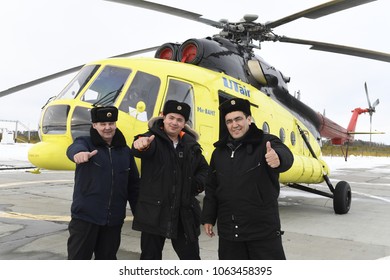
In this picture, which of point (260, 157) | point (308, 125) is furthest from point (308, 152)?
point (260, 157)

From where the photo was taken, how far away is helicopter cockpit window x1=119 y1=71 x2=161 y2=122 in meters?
4.59

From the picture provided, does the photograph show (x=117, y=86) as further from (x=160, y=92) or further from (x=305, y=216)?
(x=305, y=216)

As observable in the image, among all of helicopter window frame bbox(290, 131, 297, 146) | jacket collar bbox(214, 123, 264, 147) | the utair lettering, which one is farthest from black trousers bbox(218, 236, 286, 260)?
helicopter window frame bbox(290, 131, 297, 146)

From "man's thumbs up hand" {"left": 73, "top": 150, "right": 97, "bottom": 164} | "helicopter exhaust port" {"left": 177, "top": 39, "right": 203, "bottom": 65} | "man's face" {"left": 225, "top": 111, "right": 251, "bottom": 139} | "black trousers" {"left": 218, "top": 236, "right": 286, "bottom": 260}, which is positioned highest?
"helicopter exhaust port" {"left": 177, "top": 39, "right": 203, "bottom": 65}

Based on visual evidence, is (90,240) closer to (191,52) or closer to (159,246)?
(159,246)

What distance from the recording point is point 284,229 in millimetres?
5637

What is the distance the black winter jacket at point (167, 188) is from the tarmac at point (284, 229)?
1.26m

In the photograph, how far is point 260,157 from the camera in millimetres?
2568

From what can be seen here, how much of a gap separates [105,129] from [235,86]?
3.67 meters

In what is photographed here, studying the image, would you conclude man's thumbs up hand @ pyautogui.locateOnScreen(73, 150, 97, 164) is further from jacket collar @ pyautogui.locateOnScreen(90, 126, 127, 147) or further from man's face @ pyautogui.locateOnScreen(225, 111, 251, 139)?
man's face @ pyautogui.locateOnScreen(225, 111, 251, 139)

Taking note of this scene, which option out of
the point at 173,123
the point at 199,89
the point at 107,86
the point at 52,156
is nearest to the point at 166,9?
the point at 199,89

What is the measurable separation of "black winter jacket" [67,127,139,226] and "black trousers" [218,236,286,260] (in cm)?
91

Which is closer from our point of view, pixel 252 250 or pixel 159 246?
pixel 252 250

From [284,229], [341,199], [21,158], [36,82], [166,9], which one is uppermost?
[166,9]
